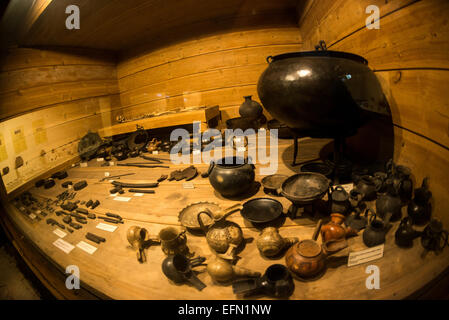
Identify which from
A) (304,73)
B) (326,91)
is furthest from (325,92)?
(304,73)

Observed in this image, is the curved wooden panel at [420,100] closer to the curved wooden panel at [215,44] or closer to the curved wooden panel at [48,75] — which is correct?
the curved wooden panel at [215,44]

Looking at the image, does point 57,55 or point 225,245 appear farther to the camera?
point 57,55

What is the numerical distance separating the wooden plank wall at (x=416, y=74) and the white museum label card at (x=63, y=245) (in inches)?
101

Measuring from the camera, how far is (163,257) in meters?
1.40

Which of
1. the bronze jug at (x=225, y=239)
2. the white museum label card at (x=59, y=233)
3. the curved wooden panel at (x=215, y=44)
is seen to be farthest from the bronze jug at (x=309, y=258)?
the curved wooden panel at (x=215, y=44)

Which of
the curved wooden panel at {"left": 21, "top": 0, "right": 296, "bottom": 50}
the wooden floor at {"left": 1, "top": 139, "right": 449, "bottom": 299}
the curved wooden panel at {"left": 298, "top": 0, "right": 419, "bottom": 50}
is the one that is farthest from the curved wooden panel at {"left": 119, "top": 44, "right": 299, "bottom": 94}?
the wooden floor at {"left": 1, "top": 139, "right": 449, "bottom": 299}

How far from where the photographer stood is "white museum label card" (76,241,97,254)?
1576 millimetres

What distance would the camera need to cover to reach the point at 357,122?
1703 mm

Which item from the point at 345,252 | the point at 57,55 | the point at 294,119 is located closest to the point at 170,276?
the point at 345,252

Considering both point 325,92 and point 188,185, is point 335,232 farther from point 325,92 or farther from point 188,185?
point 188,185

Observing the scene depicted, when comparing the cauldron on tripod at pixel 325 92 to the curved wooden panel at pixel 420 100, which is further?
the cauldron on tripod at pixel 325 92

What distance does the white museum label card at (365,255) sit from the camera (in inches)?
45.8
